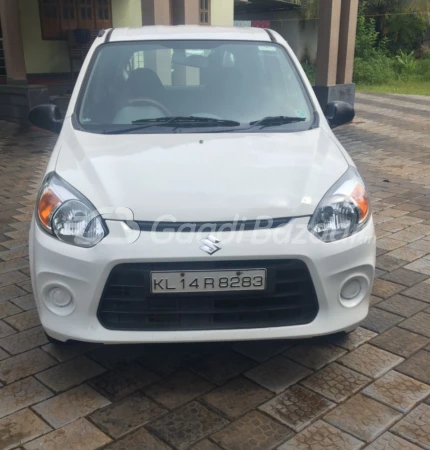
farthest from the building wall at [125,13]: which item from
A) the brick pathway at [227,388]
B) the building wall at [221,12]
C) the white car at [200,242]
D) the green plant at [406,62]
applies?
the green plant at [406,62]

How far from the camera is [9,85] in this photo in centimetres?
1130

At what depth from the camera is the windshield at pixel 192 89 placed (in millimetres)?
3439

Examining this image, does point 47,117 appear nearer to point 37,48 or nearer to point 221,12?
point 37,48

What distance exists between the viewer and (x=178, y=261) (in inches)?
97.3

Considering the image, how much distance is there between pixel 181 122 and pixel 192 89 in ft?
1.18

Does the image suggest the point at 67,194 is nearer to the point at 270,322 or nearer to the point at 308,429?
the point at 270,322

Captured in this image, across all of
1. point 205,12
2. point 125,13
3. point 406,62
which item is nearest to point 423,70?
point 406,62

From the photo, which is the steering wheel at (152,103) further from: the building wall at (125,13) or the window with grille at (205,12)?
the window with grille at (205,12)

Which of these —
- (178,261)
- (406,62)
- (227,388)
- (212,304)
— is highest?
(178,261)

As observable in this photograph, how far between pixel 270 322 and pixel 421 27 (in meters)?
26.6

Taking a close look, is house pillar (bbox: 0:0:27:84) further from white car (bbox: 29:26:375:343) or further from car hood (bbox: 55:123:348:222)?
white car (bbox: 29:26:375:343)

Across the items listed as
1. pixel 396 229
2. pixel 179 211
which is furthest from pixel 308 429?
pixel 396 229

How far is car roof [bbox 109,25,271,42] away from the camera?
3926 mm

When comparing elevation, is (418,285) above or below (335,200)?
below
